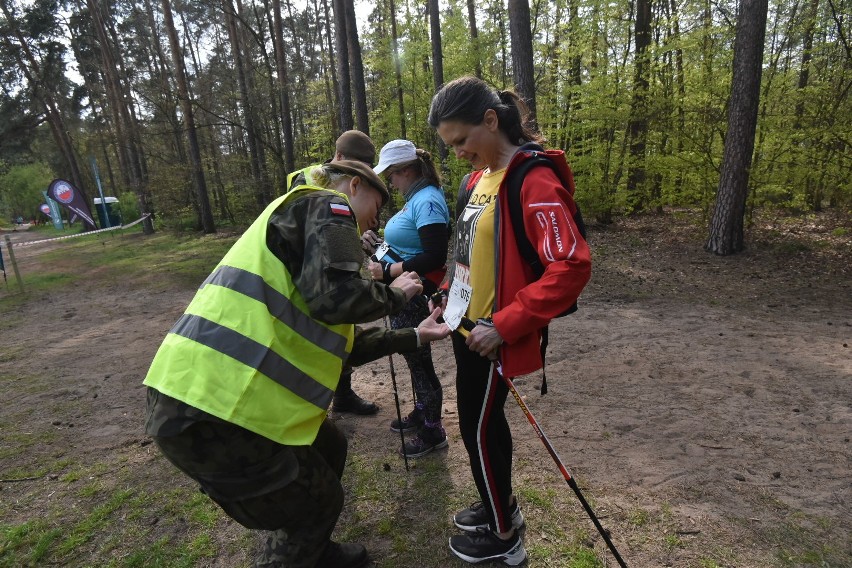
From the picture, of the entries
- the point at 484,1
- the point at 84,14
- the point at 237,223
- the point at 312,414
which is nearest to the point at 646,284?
the point at 312,414

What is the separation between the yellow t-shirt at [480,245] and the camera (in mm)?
1933

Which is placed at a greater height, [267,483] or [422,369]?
[267,483]

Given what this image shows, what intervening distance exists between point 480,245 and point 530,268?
0.24 meters

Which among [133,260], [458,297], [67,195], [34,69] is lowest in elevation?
[133,260]

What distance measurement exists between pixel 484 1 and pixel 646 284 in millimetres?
12979

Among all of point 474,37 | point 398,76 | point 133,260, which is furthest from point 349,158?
point 398,76

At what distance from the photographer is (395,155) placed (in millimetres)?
2920

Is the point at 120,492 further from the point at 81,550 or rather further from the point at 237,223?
the point at 237,223

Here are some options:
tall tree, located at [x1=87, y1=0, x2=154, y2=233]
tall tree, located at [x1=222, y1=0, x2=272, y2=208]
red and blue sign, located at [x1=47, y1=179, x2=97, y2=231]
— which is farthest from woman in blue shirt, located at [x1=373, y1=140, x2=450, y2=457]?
tall tree, located at [x1=87, y1=0, x2=154, y2=233]

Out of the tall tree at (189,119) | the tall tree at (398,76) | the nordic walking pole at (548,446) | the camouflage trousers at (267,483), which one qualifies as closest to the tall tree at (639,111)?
the tall tree at (398,76)

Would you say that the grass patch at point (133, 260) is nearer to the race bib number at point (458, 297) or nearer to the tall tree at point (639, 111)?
the race bib number at point (458, 297)

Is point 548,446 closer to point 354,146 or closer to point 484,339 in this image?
point 484,339

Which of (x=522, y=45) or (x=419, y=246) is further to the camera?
(x=522, y=45)

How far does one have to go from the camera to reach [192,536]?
8.64 ft
